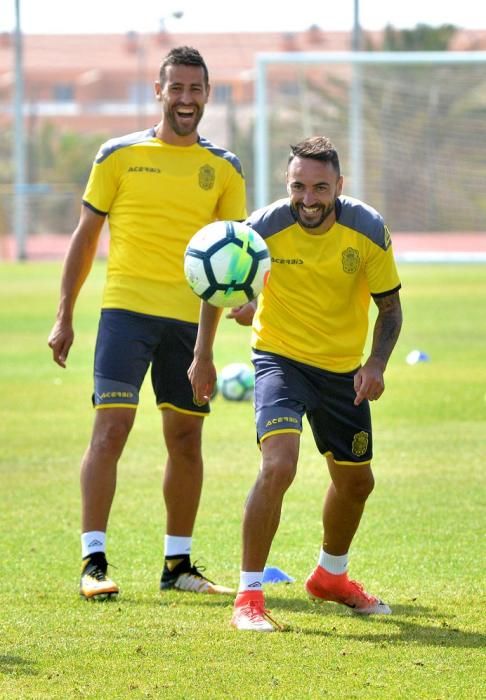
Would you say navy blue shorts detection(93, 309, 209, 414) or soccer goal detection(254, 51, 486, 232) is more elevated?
navy blue shorts detection(93, 309, 209, 414)

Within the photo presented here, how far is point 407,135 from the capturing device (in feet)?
99.8

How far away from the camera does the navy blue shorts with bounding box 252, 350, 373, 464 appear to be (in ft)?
22.1

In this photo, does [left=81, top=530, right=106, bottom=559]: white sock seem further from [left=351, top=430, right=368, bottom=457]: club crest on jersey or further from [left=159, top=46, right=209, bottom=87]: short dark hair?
[left=159, top=46, right=209, bottom=87]: short dark hair

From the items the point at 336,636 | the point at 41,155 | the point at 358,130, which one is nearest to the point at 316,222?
the point at 336,636

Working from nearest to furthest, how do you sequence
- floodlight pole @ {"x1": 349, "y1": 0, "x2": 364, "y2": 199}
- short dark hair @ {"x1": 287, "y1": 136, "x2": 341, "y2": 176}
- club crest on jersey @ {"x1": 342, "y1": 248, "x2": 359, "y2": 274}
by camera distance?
short dark hair @ {"x1": 287, "y1": 136, "x2": 341, "y2": 176}, club crest on jersey @ {"x1": 342, "y1": 248, "x2": 359, "y2": 274}, floodlight pole @ {"x1": 349, "y1": 0, "x2": 364, "y2": 199}

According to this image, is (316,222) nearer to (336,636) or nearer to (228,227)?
(228,227)

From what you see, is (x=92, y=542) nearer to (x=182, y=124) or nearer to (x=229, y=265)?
(x=229, y=265)

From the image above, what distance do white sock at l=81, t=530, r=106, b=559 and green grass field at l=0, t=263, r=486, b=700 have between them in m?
0.23

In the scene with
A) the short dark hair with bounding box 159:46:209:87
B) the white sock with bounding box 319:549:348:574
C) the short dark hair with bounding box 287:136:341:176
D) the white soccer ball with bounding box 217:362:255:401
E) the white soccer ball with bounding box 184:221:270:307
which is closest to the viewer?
the white soccer ball with bounding box 184:221:270:307

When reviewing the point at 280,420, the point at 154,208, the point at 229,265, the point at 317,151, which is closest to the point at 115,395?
the point at 154,208

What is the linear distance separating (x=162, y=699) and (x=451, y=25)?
5031 cm

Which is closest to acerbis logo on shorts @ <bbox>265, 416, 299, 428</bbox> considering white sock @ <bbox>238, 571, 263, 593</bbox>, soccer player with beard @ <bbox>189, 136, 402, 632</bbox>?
soccer player with beard @ <bbox>189, 136, 402, 632</bbox>

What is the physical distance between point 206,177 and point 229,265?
139 centimetres

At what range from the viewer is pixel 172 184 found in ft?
25.2
